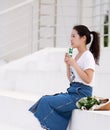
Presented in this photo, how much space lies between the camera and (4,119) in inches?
191

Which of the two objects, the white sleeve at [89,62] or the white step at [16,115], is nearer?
the white sleeve at [89,62]

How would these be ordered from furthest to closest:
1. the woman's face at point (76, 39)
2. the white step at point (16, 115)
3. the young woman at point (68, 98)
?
the white step at point (16, 115), the woman's face at point (76, 39), the young woman at point (68, 98)

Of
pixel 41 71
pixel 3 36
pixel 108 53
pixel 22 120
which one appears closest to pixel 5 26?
pixel 3 36

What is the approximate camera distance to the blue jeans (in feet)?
11.2

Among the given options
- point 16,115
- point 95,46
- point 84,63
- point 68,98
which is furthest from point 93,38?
point 16,115

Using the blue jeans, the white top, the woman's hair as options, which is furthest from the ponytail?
the blue jeans

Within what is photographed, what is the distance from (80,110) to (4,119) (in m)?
1.66

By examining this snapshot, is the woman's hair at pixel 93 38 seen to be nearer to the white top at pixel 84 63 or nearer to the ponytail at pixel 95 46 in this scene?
the ponytail at pixel 95 46

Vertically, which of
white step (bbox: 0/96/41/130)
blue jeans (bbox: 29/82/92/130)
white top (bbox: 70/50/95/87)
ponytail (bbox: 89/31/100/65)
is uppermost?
ponytail (bbox: 89/31/100/65)

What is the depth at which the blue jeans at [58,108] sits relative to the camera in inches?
134

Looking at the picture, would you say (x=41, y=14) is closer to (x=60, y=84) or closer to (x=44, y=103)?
(x=60, y=84)

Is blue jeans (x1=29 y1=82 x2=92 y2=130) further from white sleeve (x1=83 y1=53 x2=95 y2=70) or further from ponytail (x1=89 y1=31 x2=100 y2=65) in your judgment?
ponytail (x1=89 y1=31 x2=100 y2=65)

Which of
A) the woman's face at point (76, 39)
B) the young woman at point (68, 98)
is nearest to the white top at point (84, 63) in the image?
the young woman at point (68, 98)

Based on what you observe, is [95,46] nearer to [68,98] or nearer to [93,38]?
[93,38]
